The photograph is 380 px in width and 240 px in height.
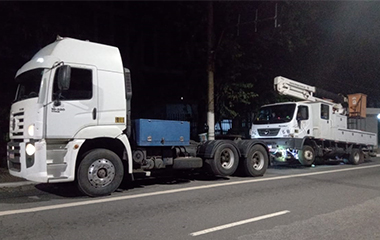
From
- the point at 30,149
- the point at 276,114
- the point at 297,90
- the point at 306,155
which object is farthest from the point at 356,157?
the point at 30,149

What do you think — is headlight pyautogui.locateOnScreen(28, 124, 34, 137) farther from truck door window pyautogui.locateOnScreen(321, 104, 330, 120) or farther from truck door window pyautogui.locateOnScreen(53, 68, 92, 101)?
truck door window pyautogui.locateOnScreen(321, 104, 330, 120)

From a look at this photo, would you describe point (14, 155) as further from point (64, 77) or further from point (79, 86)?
point (64, 77)

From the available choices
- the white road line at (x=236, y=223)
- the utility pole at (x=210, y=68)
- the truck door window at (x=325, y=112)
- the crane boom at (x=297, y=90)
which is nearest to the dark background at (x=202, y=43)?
the utility pole at (x=210, y=68)

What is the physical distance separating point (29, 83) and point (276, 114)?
30.9ft

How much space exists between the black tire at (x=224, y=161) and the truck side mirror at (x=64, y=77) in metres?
4.46

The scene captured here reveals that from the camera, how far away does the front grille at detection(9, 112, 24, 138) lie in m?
7.38

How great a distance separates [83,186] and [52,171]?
72cm

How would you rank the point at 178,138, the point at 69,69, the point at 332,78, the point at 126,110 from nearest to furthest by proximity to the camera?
the point at 69,69 → the point at 126,110 → the point at 178,138 → the point at 332,78

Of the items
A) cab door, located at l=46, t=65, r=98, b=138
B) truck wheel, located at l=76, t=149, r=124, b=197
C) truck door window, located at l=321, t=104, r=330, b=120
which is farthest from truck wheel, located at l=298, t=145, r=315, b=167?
cab door, located at l=46, t=65, r=98, b=138

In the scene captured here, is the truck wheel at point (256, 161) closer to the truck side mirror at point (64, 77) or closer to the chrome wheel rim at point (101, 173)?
the chrome wheel rim at point (101, 173)

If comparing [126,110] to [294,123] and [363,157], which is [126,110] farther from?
[363,157]

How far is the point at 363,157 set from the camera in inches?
652

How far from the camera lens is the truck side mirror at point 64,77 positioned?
682 centimetres

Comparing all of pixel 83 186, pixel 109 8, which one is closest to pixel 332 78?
pixel 109 8
